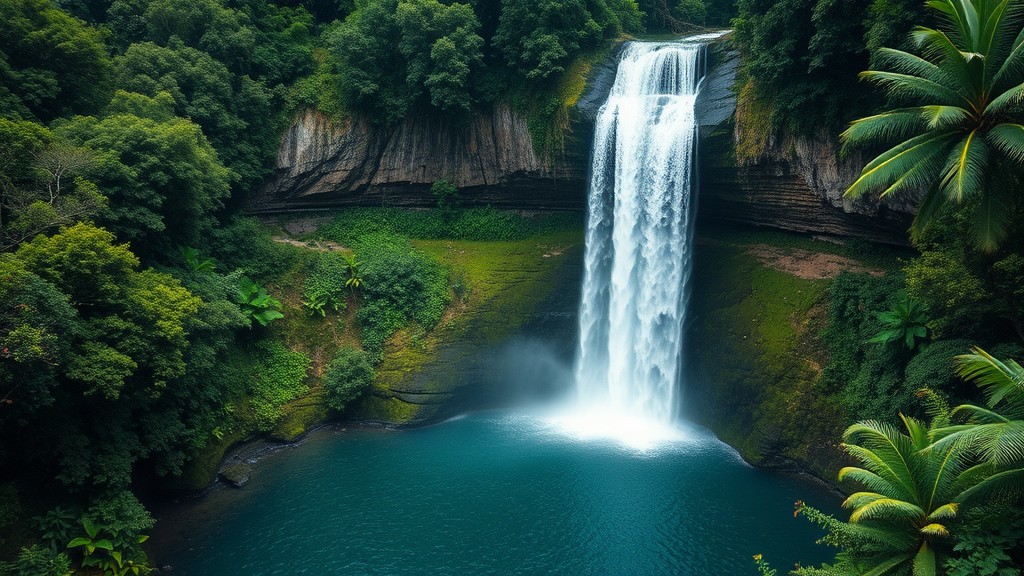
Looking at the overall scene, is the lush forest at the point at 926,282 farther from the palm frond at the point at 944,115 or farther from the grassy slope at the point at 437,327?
the grassy slope at the point at 437,327

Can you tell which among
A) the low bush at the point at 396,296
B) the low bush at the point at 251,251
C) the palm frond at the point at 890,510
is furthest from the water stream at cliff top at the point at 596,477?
the low bush at the point at 251,251

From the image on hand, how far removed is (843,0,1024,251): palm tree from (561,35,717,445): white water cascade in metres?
10.1

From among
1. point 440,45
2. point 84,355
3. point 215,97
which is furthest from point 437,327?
point 84,355

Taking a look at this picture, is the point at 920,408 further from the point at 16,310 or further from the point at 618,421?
the point at 16,310

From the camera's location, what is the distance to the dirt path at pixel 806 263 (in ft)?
62.3

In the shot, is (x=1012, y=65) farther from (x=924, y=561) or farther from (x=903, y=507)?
(x=924, y=561)

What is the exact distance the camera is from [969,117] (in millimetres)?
10344

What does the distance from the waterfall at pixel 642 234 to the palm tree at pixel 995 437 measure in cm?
1284

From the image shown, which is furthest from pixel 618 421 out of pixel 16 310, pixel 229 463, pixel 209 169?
pixel 16 310

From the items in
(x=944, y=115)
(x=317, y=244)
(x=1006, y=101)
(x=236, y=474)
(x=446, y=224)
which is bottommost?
(x=236, y=474)

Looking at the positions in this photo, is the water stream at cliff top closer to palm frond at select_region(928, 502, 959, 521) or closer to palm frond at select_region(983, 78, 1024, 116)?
palm frond at select_region(928, 502, 959, 521)

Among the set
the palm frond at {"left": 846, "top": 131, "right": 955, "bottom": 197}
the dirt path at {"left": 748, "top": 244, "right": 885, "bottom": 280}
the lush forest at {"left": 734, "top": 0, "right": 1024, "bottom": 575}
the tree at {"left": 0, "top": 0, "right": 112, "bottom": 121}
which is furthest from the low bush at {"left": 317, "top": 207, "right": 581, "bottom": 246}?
the palm frond at {"left": 846, "top": 131, "right": 955, "bottom": 197}

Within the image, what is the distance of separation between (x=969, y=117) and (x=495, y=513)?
522 inches

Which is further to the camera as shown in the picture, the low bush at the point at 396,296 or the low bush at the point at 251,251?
the low bush at the point at 396,296
